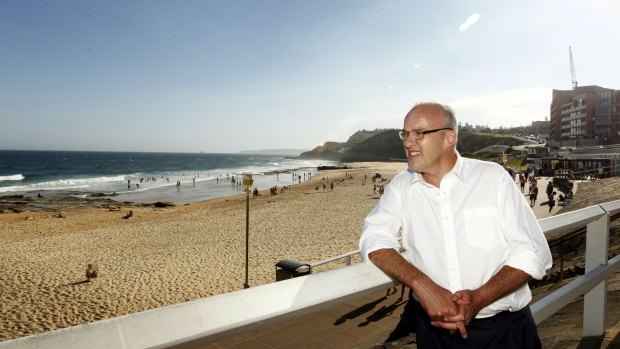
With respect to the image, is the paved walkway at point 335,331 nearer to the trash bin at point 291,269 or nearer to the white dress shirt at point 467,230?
the trash bin at point 291,269

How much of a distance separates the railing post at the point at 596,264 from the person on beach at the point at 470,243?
1.22 meters

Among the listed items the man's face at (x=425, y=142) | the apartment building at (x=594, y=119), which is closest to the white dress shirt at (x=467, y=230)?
the man's face at (x=425, y=142)

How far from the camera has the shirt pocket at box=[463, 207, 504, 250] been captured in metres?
1.60

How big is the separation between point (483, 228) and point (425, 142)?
477 millimetres

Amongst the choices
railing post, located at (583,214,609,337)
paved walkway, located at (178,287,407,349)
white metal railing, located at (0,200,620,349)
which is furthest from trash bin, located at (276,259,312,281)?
white metal railing, located at (0,200,620,349)

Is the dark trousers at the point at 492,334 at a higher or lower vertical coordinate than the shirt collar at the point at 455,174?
lower

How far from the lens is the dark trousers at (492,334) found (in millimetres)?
1597

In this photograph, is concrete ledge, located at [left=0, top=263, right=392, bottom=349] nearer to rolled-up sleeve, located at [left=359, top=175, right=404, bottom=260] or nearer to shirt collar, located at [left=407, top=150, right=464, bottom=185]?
rolled-up sleeve, located at [left=359, top=175, right=404, bottom=260]

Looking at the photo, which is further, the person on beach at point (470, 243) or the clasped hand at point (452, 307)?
the person on beach at point (470, 243)

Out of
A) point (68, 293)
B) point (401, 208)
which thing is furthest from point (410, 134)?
point (68, 293)

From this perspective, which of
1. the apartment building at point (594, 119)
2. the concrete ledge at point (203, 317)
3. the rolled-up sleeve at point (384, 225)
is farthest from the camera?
Answer: the apartment building at point (594, 119)

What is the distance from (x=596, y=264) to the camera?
8.27 feet

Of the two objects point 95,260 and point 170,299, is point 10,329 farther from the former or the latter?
point 95,260

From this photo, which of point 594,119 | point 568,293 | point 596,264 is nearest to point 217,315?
point 568,293
